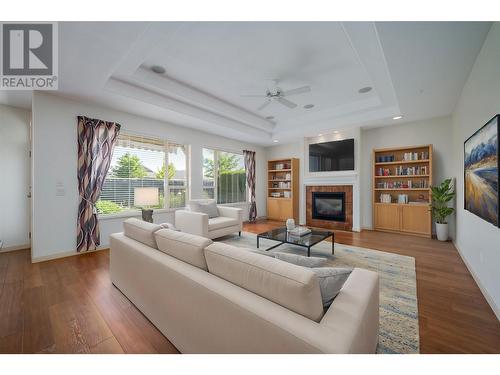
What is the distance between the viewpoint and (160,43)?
2611mm

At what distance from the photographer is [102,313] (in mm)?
1946

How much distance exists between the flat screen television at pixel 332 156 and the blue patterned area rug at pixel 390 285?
7.97 ft

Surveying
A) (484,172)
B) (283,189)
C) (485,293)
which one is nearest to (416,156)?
(484,172)

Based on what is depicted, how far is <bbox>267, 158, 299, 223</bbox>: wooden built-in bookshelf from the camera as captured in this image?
6.69 metres

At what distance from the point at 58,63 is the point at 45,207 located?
216cm

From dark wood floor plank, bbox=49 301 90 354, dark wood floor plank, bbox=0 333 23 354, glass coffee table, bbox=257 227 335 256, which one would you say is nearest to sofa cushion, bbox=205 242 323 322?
dark wood floor plank, bbox=49 301 90 354

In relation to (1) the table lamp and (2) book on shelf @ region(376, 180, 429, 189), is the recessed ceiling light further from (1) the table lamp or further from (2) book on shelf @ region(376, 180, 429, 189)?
(2) book on shelf @ region(376, 180, 429, 189)

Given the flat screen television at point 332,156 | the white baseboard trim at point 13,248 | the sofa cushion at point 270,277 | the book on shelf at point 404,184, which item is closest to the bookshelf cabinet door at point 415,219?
the book on shelf at point 404,184

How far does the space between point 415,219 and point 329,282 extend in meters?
4.94

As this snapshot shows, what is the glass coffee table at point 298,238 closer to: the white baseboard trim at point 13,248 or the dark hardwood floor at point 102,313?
the dark hardwood floor at point 102,313

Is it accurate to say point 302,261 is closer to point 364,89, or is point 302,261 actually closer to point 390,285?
point 390,285

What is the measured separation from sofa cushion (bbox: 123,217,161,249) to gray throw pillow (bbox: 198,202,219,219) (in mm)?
2241
